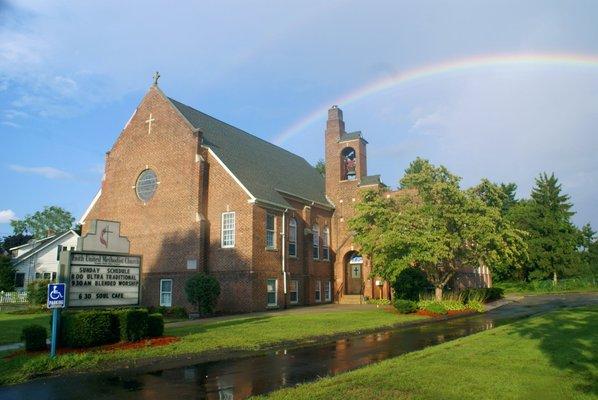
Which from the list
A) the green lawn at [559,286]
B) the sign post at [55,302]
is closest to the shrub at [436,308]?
the sign post at [55,302]

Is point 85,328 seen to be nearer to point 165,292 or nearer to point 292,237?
point 165,292

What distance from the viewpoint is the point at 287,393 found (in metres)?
7.96

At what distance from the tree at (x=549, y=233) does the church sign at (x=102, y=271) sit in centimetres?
5358

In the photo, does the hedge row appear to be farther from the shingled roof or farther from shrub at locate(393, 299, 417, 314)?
the shingled roof

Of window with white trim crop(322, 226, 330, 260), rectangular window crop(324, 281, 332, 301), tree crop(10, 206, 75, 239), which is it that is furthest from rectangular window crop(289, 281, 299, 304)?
tree crop(10, 206, 75, 239)

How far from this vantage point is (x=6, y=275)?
151 feet

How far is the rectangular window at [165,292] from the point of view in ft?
96.9

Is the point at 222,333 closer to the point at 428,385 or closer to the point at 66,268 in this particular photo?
the point at 66,268

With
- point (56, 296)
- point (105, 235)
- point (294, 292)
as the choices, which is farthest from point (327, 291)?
point (56, 296)

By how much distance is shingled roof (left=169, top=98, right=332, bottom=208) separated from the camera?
30.8m

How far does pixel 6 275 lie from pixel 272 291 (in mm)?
30491

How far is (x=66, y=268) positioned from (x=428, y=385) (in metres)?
10.5

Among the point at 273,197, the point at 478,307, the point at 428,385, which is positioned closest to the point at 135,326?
the point at 428,385

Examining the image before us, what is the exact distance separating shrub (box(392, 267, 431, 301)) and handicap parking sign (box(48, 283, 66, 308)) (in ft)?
69.2
